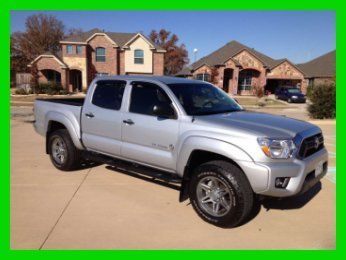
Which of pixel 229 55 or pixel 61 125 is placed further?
pixel 229 55

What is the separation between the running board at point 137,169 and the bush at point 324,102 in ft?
44.1

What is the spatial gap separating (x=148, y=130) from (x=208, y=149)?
1.15 meters

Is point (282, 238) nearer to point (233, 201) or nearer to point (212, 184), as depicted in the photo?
point (233, 201)

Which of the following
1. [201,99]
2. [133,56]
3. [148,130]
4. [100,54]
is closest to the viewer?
[148,130]

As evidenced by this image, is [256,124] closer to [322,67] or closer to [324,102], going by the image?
[324,102]

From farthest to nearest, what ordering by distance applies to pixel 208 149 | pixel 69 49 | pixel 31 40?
1. pixel 31 40
2. pixel 69 49
3. pixel 208 149

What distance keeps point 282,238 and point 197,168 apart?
4.59ft

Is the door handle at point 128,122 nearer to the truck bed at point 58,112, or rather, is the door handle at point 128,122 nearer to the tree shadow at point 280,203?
the truck bed at point 58,112

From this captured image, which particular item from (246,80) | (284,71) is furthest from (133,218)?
(284,71)

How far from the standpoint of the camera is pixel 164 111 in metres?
4.81

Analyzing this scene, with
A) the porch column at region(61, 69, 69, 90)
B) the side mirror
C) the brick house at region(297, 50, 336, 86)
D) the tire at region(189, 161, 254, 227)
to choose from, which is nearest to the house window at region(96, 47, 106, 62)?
the porch column at region(61, 69, 69, 90)

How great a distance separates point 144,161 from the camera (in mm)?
5266

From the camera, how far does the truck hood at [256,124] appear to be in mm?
4184

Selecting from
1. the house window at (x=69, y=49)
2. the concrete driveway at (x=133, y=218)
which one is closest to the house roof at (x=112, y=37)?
the house window at (x=69, y=49)
